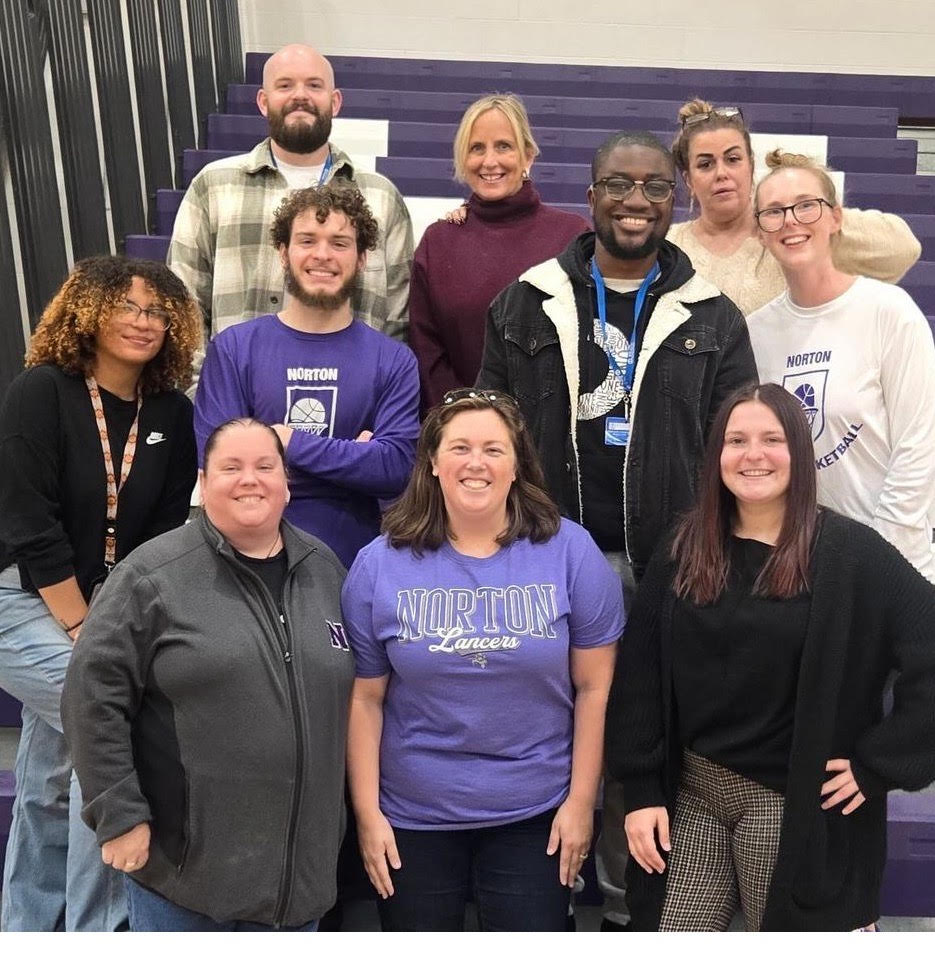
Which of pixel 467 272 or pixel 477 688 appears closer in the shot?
pixel 477 688

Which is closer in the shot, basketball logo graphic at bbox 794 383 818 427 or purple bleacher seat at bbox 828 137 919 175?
basketball logo graphic at bbox 794 383 818 427

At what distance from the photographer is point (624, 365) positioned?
1.95 m

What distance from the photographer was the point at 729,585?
1.69 meters

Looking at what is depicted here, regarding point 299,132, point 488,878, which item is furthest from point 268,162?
point 488,878

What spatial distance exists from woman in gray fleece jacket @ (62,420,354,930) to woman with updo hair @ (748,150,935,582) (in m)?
0.87

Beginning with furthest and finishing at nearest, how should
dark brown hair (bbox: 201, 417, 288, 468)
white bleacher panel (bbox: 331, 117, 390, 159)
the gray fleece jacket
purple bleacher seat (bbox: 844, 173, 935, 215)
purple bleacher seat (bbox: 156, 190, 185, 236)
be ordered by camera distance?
1. white bleacher panel (bbox: 331, 117, 390, 159)
2. purple bleacher seat (bbox: 844, 173, 935, 215)
3. purple bleacher seat (bbox: 156, 190, 185, 236)
4. dark brown hair (bbox: 201, 417, 288, 468)
5. the gray fleece jacket

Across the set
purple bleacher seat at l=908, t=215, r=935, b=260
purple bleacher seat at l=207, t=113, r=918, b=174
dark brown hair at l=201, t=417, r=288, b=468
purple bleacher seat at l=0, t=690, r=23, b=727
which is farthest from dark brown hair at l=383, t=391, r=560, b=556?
purple bleacher seat at l=207, t=113, r=918, b=174

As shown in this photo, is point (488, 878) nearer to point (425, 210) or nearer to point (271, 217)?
point (271, 217)

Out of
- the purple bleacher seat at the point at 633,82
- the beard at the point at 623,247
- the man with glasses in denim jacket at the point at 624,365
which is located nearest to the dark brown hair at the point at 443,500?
the man with glasses in denim jacket at the point at 624,365

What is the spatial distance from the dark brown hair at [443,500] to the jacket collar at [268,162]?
89cm

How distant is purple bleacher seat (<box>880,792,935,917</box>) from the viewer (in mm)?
2113

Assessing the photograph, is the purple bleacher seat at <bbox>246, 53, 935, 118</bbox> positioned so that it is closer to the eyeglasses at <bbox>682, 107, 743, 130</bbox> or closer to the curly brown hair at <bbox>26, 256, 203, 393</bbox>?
the eyeglasses at <bbox>682, 107, 743, 130</bbox>

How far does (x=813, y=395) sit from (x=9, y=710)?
164cm
